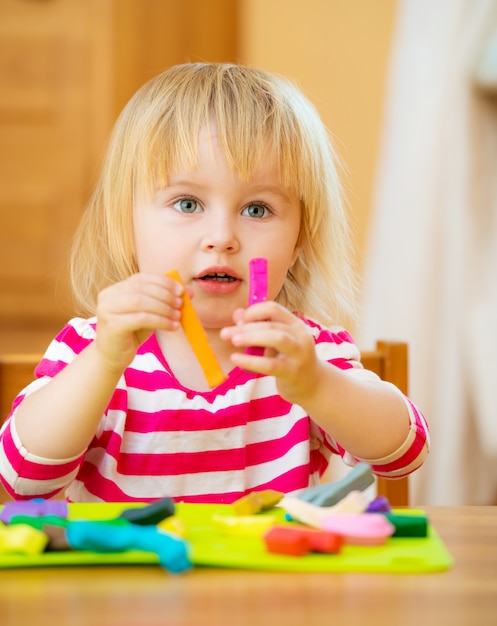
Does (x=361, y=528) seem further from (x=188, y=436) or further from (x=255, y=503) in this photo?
(x=188, y=436)

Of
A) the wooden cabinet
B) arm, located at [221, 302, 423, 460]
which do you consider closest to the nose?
arm, located at [221, 302, 423, 460]

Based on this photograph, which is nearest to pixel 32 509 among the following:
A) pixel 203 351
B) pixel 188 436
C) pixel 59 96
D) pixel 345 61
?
pixel 203 351

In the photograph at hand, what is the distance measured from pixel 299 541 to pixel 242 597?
0.23 feet

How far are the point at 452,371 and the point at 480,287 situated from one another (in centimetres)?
17

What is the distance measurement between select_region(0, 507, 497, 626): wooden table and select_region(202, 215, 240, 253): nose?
37 cm

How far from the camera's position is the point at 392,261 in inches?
73.9

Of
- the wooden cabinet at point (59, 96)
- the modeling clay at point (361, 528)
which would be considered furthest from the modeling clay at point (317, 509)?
the wooden cabinet at point (59, 96)

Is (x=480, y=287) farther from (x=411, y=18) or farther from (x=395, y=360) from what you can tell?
(x=395, y=360)

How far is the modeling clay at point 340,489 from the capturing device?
596 millimetres

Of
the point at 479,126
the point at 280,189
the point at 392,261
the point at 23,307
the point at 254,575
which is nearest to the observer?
the point at 254,575

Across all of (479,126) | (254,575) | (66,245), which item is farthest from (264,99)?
(66,245)

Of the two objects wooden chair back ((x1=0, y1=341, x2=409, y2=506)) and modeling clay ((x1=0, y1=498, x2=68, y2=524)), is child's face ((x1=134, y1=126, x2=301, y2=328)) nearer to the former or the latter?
wooden chair back ((x1=0, y1=341, x2=409, y2=506))

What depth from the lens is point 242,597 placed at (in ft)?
1.49

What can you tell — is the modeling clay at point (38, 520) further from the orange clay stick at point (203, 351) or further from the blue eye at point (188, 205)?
the blue eye at point (188, 205)
